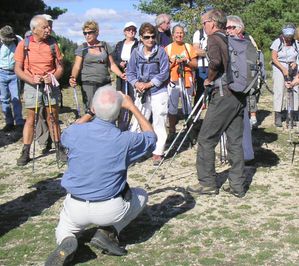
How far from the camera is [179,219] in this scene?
18.2 feet

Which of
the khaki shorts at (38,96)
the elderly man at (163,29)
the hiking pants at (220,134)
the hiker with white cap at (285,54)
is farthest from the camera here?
the hiker with white cap at (285,54)

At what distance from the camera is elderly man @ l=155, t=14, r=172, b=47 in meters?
8.29

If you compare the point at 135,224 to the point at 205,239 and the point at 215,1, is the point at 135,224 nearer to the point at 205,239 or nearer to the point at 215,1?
the point at 205,239

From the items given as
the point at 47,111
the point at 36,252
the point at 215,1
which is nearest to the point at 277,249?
the point at 36,252

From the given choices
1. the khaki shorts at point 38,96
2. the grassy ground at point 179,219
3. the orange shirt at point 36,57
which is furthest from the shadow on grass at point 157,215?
the orange shirt at point 36,57

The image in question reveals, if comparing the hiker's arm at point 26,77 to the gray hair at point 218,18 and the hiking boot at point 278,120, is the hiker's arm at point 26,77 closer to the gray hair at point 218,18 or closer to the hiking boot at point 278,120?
the gray hair at point 218,18

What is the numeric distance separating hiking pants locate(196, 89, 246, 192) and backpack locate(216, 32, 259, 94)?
14 cm

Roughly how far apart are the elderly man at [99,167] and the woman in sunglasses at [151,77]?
2.54 metres

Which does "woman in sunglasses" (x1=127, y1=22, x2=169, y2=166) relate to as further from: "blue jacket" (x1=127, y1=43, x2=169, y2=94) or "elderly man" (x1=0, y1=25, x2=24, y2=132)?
"elderly man" (x1=0, y1=25, x2=24, y2=132)

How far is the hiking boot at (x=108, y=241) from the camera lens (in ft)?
14.9

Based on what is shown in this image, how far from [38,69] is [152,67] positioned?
1631 millimetres

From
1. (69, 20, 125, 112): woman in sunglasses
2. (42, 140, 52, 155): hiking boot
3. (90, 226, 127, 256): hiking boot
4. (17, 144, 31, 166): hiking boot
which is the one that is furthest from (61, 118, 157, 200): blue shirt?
(42, 140, 52, 155): hiking boot

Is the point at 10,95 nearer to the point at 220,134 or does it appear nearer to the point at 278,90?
the point at 278,90

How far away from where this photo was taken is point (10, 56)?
31.0ft
